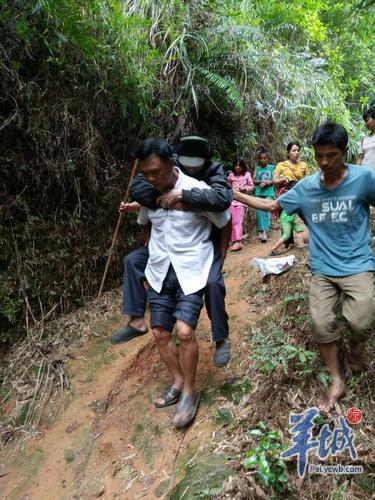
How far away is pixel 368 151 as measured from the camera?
14.7 feet

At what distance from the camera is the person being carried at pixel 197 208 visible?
104 inches

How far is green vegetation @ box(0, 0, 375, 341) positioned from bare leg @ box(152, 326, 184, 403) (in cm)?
220

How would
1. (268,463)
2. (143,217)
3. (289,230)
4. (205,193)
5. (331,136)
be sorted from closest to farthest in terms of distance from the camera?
(268,463)
(331,136)
(205,193)
(143,217)
(289,230)

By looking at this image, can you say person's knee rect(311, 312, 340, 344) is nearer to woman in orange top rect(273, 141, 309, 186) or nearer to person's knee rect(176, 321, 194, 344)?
person's knee rect(176, 321, 194, 344)

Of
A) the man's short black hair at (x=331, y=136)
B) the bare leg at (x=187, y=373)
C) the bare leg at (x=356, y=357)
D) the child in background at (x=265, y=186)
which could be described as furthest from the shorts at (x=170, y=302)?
the child in background at (x=265, y=186)

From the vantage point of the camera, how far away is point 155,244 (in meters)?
2.83

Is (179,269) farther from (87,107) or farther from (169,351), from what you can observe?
(87,107)

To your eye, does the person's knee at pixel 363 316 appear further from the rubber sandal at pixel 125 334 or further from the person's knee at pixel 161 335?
the rubber sandal at pixel 125 334

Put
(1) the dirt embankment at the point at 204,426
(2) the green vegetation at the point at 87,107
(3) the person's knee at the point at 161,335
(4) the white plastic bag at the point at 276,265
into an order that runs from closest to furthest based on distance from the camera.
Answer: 1. (1) the dirt embankment at the point at 204,426
2. (3) the person's knee at the point at 161,335
3. (2) the green vegetation at the point at 87,107
4. (4) the white plastic bag at the point at 276,265

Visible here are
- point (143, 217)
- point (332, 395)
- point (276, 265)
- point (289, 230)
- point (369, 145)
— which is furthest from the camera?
point (289, 230)

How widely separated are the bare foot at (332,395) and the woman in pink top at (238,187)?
12.0ft

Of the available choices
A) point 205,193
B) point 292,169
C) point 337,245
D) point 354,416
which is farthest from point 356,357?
point 292,169

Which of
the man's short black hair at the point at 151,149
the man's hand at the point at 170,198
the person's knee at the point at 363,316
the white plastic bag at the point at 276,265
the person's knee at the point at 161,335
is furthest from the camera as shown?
the white plastic bag at the point at 276,265

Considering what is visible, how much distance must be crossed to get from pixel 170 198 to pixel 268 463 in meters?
1.77
